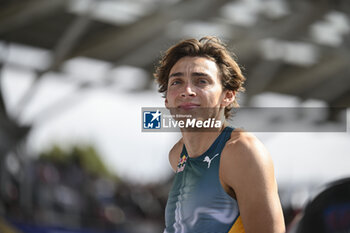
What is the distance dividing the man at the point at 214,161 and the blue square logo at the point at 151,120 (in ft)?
0.43

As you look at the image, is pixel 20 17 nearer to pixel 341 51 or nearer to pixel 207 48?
pixel 341 51

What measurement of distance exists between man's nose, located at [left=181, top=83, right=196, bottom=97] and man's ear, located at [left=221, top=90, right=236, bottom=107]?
11 centimetres

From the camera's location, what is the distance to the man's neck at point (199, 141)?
1.56 m

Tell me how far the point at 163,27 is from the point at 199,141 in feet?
27.0

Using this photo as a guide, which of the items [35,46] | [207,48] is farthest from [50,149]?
[207,48]

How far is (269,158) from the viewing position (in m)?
1.33

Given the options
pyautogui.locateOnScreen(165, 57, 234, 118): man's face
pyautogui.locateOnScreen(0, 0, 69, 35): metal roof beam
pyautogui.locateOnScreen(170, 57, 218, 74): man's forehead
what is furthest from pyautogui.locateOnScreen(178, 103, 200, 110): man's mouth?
pyautogui.locateOnScreen(0, 0, 69, 35): metal roof beam

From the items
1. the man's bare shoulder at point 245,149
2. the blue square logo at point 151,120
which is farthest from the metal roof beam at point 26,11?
the man's bare shoulder at point 245,149

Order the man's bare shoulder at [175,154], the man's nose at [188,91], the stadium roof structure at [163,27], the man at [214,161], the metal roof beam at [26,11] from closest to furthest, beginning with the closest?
the man at [214,161]
the man's nose at [188,91]
the man's bare shoulder at [175,154]
the metal roof beam at [26,11]
the stadium roof structure at [163,27]

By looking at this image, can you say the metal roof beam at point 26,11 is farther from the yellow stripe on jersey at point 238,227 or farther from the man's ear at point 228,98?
the yellow stripe on jersey at point 238,227

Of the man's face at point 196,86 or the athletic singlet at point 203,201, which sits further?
the man's face at point 196,86

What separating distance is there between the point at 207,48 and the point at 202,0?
7.81 metres

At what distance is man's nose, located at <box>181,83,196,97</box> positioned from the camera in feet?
5.00

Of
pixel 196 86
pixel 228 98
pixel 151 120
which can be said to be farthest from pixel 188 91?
pixel 151 120
